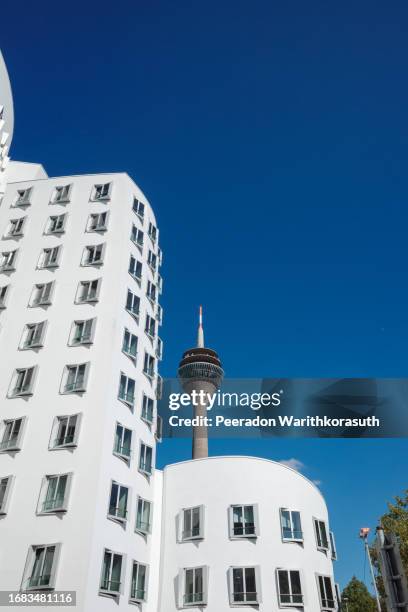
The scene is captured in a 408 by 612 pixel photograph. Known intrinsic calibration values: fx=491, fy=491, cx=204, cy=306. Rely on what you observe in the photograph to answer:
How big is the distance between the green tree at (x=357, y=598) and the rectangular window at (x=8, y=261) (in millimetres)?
71033

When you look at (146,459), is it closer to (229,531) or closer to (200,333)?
(229,531)

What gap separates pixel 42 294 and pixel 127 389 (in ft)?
34.9

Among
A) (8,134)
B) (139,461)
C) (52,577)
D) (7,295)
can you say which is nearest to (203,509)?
(139,461)

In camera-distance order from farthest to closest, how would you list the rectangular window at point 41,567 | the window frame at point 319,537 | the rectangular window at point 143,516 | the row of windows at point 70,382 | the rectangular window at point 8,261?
1. the rectangular window at point 8,261
2. the window frame at point 319,537
3. the row of windows at point 70,382
4. the rectangular window at point 143,516
5. the rectangular window at point 41,567

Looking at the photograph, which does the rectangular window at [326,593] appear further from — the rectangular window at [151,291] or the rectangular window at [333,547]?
the rectangular window at [151,291]

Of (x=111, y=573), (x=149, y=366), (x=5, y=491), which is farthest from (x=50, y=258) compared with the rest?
(x=111, y=573)

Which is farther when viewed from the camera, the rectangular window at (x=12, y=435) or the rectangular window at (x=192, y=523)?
the rectangular window at (x=192, y=523)

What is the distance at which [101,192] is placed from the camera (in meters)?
45.1

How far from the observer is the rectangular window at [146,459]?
115ft

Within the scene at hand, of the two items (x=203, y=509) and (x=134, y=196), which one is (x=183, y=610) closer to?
(x=203, y=509)

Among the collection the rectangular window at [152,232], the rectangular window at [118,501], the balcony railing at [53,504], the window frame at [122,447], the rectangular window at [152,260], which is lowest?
the balcony railing at [53,504]

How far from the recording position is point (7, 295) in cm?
3912

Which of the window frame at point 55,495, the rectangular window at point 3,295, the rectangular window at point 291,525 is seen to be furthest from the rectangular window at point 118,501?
the rectangular window at point 3,295

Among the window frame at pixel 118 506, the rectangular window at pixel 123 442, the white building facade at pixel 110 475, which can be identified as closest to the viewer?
the white building facade at pixel 110 475
